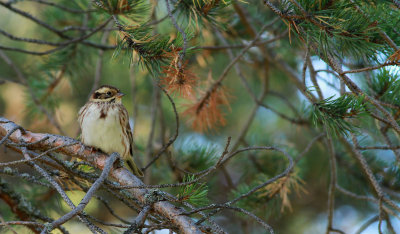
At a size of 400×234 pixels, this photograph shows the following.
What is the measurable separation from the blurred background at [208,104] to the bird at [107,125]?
28 cm

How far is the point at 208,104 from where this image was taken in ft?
12.4

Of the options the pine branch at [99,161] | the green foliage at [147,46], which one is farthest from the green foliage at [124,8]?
the pine branch at [99,161]

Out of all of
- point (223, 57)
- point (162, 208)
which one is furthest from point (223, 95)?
point (223, 57)

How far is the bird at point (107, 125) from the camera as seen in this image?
11.9 ft

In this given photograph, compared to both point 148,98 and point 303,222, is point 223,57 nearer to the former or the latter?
point 148,98

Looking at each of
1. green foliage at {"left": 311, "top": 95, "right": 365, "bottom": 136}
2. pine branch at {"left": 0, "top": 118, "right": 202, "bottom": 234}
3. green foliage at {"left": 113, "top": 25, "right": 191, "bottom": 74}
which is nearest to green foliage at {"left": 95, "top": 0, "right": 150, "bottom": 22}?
green foliage at {"left": 113, "top": 25, "right": 191, "bottom": 74}

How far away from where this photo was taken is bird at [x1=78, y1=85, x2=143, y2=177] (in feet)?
11.9

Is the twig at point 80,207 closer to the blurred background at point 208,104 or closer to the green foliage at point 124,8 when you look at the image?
the blurred background at point 208,104

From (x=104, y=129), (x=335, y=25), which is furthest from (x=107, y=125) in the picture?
(x=335, y=25)

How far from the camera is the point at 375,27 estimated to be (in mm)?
2137

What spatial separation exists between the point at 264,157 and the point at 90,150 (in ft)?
6.75

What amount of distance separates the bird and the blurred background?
278 millimetres

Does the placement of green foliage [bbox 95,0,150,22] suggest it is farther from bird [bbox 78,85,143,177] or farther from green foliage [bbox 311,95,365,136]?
green foliage [bbox 311,95,365,136]

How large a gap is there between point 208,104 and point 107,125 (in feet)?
2.67
